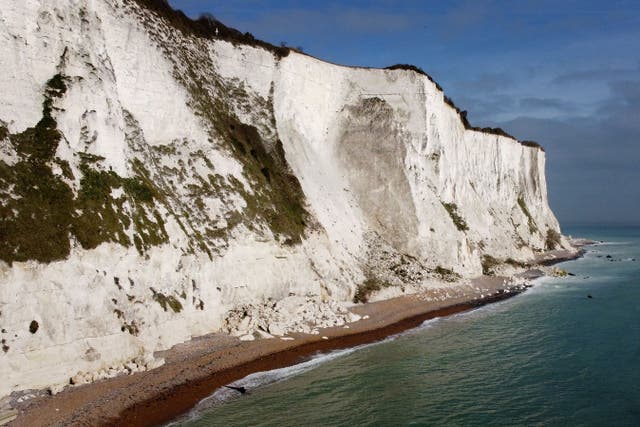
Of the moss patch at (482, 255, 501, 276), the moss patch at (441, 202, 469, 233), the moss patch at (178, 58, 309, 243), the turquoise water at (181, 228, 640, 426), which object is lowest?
the turquoise water at (181, 228, 640, 426)

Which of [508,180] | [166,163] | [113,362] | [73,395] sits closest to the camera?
[73,395]

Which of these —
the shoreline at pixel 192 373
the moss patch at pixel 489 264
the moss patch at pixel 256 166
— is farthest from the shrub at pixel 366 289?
the moss patch at pixel 489 264

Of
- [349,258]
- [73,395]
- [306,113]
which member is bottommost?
[73,395]

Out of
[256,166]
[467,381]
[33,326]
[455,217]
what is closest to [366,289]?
[256,166]

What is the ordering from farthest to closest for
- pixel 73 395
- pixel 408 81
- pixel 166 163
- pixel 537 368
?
pixel 408 81
pixel 166 163
pixel 537 368
pixel 73 395

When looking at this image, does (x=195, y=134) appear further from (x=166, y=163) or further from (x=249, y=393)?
(x=249, y=393)

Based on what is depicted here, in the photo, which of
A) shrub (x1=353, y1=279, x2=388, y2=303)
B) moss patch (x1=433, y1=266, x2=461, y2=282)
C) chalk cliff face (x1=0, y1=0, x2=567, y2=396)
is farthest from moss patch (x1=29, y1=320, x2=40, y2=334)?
moss patch (x1=433, y1=266, x2=461, y2=282)

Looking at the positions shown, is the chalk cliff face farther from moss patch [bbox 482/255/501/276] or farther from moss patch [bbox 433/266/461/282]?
moss patch [bbox 482/255/501/276]

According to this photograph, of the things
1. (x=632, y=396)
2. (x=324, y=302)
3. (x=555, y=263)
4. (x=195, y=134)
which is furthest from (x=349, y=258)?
(x=555, y=263)
